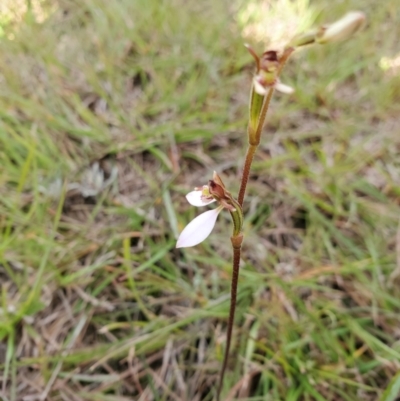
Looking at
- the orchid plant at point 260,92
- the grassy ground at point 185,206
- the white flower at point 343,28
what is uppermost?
the white flower at point 343,28

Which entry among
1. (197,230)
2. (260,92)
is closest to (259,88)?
(260,92)

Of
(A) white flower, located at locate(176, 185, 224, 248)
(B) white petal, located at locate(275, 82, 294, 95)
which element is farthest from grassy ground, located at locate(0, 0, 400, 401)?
(B) white petal, located at locate(275, 82, 294, 95)

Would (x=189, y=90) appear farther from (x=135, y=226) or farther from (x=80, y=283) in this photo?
(x=80, y=283)

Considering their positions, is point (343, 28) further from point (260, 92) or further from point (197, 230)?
point (197, 230)

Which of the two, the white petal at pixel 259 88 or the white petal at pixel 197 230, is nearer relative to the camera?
the white petal at pixel 259 88

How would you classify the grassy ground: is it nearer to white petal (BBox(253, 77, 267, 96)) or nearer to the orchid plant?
the orchid plant

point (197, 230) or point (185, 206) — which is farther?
point (185, 206)

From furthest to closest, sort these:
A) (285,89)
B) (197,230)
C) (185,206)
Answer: (185,206) → (197,230) → (285,89)

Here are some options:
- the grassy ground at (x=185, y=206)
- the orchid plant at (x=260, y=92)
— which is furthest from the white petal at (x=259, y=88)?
the grassy ground at (x=185, y=206)

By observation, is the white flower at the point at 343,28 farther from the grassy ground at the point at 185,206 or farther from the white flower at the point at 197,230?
the grassy ground at the point at 185,206
